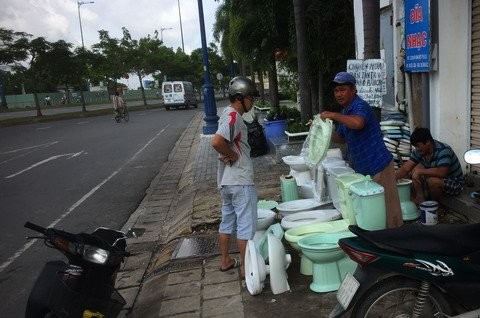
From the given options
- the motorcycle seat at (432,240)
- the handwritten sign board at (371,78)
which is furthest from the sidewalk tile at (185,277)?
the handwritten sign board at (371,78)

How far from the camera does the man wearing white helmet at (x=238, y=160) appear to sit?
3.86 m

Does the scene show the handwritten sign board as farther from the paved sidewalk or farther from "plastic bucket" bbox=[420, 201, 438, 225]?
the paved sidewalk

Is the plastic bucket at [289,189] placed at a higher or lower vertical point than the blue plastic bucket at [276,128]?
lower

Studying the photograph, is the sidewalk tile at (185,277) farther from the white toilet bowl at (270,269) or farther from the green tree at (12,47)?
the green tree at (12,47)

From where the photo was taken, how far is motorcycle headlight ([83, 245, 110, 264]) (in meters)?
3.18

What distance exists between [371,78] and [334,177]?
163cm

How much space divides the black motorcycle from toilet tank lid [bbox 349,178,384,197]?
1.91m

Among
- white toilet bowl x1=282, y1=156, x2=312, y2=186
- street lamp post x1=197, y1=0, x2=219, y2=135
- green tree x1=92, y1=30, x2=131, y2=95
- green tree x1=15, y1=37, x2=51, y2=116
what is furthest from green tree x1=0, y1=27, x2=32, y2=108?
white toilet bowl x1=282, y1=156, x2=312, y2=186

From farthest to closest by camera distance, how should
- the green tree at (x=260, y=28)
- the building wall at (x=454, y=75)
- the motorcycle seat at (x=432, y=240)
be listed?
→ the green tree at (x=260, y=28)
the building wall at (x=454, y=75)
the motorcycle seat at (x=432, y=240)

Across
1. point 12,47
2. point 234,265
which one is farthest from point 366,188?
point 12,47

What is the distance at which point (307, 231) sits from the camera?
4180 mm

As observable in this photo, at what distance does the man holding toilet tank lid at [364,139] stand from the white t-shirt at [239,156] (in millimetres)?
752

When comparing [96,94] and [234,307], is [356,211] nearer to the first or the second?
[234,307]

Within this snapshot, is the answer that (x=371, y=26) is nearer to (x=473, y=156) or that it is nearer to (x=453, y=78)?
(x=453, y=78)
